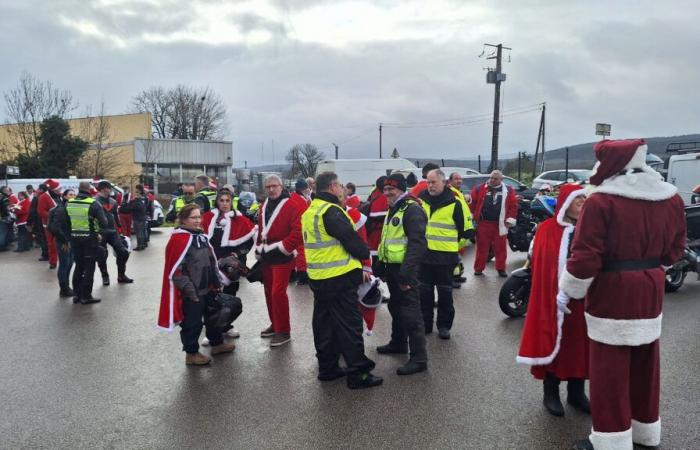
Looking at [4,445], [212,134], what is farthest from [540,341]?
[212,134]

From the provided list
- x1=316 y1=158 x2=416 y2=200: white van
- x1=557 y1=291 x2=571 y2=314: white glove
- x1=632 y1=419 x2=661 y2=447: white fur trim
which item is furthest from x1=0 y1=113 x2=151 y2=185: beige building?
x1=632 y1=419 x2=661 y2=447: white fur trim

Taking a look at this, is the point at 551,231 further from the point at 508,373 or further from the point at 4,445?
the point at 4,445

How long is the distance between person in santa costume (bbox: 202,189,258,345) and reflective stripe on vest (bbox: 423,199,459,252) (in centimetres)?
211

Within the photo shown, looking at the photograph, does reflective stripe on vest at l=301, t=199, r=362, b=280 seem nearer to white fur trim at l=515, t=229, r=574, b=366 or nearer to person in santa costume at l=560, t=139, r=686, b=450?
white fur trim at l=515, t=229, r=574, b=366

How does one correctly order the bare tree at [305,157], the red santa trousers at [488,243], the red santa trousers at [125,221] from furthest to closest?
1. the bare tree at [305,157]
2. the red santa trousers at [125,221]
3. the red santa trousers at [488,243]

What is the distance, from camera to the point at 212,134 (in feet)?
194

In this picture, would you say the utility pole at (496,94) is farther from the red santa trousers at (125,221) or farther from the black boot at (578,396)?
the black boot at (578,396)

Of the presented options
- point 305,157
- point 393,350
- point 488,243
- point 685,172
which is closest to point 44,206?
point 488,243

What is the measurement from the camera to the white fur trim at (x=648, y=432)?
336 cm

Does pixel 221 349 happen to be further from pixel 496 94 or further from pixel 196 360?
pixel 496 94

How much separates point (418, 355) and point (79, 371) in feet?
10.6

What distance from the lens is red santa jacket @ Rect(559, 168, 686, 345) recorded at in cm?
306

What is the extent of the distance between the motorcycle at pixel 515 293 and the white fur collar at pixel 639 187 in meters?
3.33

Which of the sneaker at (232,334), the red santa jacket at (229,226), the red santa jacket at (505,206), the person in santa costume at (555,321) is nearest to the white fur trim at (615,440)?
the person in santa costume at (555,321)
